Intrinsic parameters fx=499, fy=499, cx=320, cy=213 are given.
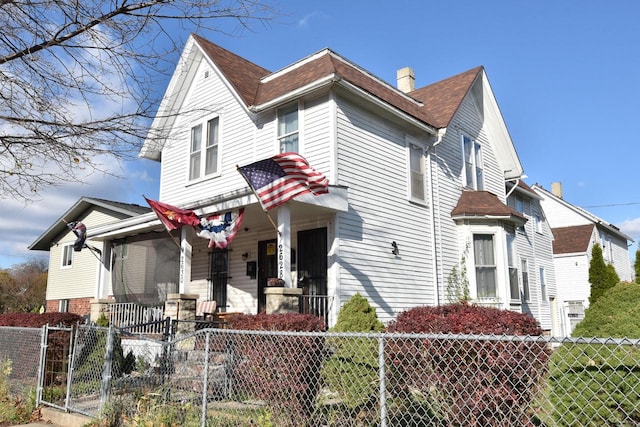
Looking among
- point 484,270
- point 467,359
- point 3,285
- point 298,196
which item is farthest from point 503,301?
point 3,285

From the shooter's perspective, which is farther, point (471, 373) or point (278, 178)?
point (278, 178)

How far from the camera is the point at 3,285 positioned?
36969 mm

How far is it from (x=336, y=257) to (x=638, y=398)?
6630 mm

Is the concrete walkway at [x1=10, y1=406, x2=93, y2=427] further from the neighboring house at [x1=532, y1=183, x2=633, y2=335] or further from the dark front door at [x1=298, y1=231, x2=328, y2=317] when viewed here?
the neighboring house at [x1=532, y1=183, x2=633, y2=335]

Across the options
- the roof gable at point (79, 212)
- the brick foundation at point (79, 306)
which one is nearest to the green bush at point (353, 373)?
the roof gable at point (79, 212)

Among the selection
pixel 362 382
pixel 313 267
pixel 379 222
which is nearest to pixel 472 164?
pixel 379 222

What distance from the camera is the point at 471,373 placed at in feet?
14.5

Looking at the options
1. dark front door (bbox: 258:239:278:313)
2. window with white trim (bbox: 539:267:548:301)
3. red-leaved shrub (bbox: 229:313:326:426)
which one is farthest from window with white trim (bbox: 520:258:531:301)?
red-leaved shrub (bbox: 229:313:326:426)

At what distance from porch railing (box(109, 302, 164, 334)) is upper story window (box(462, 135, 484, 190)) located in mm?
9516

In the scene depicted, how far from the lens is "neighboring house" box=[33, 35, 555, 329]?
10570mm

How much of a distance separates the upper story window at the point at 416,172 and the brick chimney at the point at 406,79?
5.71m

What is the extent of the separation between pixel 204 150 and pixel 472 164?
323 inches

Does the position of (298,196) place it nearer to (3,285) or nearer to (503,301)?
(503,301)

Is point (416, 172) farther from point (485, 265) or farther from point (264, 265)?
point (264, 265)
